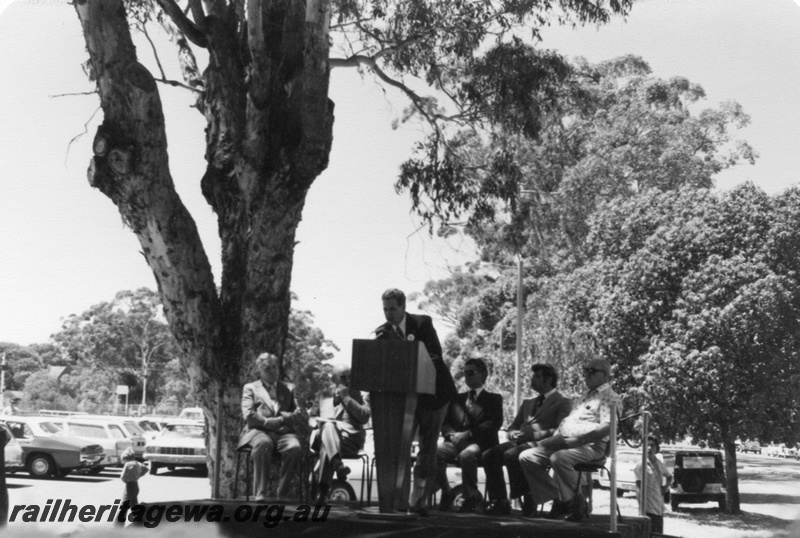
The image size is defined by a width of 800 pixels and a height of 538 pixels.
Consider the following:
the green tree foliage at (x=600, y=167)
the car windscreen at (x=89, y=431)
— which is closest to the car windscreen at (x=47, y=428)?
the car windscreen at (x=89, y=431)

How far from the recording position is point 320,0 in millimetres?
11953

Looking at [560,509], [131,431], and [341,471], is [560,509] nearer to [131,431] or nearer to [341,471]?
[341,471]

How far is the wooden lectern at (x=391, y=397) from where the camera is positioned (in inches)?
271

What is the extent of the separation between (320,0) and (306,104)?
4.34ft

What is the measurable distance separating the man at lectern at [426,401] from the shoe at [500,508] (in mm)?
577

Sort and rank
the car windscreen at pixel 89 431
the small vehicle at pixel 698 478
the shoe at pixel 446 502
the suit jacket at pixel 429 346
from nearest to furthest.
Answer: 1. the suit jacket at pixel 429 346
2. the shoe at pixel 446 502
3. the small vehicle at pixel 698 478
4. the car windscreen at pixel 89 431

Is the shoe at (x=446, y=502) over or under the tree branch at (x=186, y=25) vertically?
under

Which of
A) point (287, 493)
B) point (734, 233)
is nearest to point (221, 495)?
point (287, 493)

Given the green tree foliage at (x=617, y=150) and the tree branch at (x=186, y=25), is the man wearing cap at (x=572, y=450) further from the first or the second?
the green tree foliage at (x=617, y=150)

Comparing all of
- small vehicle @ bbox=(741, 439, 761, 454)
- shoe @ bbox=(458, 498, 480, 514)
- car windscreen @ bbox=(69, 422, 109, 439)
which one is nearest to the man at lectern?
shoe @ bbox=(458, 498, 480, 514)

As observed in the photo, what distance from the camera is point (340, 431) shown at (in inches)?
358

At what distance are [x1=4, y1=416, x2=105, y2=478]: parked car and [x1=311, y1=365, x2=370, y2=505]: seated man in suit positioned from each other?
1799 centimetres

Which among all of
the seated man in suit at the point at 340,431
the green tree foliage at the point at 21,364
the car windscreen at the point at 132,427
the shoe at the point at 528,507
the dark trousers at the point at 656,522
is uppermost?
the green tree foliage at the point at 21,364

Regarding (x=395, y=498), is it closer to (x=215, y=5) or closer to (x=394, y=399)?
(x=394, y=399)
